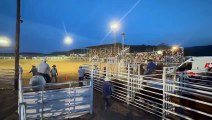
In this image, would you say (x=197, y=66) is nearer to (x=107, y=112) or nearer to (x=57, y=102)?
(x=107, y=112)

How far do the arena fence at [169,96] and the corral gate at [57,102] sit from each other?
2341mm

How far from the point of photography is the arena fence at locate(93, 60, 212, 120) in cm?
783

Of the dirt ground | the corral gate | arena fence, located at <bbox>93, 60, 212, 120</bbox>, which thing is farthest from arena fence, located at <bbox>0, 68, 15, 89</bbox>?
the corral gate

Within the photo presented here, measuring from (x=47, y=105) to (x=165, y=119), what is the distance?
3972mm

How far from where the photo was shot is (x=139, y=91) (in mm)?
12070

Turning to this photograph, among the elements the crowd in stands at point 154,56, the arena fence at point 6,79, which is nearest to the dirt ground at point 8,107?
the arena fence at point 6,79

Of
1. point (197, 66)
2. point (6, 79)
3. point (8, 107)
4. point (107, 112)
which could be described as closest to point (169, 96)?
point (107, 112)

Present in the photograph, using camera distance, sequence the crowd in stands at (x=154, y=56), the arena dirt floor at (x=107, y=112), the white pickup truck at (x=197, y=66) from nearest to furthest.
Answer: the arena dirt floor at (x=107, y=112), the white pickup truck at (x=197, y=66), the crowd in stands at (x=154, y=56)

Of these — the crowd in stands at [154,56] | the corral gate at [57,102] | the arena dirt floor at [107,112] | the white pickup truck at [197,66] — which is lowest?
the arena dirt floor at [107,112]

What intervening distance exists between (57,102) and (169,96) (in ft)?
12.6

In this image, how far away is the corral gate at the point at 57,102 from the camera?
30.1 feet

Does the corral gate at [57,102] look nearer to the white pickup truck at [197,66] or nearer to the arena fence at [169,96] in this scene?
the arena fence at [169,96]

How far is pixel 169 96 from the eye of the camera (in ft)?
30.3

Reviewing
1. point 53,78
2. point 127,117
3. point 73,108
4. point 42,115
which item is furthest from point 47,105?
point 53,78
